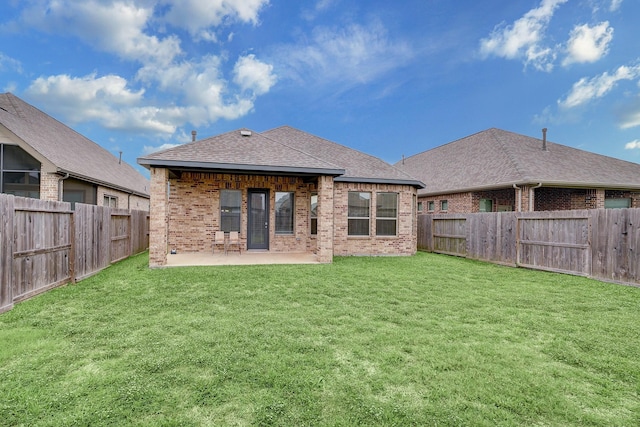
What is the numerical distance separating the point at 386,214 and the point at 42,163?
13188 millimetres

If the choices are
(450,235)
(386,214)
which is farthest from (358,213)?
(450,235)

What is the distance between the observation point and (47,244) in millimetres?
5918

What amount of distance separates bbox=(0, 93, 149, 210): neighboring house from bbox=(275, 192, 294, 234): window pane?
8.10 meters

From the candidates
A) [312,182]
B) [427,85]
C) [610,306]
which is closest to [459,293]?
[610,306]

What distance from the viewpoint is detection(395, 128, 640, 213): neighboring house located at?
13.5 m

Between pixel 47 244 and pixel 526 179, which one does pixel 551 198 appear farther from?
pixel 47 244

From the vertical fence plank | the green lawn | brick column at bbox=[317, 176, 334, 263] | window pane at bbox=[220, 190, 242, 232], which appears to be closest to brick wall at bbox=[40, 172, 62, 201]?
window pane at bbox=[220, 190, 242, 232]

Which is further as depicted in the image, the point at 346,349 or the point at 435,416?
the point at 346,349

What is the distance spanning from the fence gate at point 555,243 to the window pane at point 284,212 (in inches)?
314

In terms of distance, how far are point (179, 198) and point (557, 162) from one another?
17925 millimetres

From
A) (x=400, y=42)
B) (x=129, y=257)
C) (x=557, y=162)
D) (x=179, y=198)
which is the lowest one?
(x=129, y=257)

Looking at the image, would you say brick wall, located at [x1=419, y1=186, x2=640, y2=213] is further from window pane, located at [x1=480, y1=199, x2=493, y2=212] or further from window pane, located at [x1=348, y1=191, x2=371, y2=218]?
window pane, located at [x1=348, y1=191, x2=371, y2=218]

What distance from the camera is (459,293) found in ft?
20.1

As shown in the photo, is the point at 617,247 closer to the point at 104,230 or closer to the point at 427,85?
the point at 104,230
